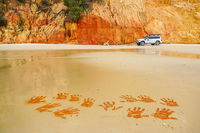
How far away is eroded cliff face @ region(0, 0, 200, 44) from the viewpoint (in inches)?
1161

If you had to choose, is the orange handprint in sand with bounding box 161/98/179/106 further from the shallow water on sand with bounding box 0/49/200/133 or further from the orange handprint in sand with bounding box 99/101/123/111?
the orange handprint in sand with bounding box 99/101/123/111

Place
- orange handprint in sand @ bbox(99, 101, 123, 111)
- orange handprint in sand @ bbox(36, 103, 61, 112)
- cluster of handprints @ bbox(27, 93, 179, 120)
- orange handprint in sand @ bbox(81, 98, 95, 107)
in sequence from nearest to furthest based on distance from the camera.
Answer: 1. cluster of handprints @ bbox(27, 93, 179, 120)
2. orange handprint in sand @ bbox(36, 103, 61, 112)
3. orange handprint in sand @ bbox(99, 101, 123, 111)
4. orange handprint in sand @ bbox(81, 98, 95, 107)

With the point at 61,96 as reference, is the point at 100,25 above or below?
above

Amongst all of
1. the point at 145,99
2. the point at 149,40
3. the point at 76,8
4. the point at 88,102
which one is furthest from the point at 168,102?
the point at 76,8

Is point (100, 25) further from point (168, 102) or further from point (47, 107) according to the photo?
point (47, 107)

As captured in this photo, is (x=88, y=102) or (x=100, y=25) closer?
(x=88, y=102)

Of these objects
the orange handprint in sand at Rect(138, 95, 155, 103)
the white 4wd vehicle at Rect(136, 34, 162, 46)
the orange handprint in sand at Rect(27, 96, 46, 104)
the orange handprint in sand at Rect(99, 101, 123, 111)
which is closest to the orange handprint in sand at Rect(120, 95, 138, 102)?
the orange handprint in sand at Rect(138, 95, 155, 103)

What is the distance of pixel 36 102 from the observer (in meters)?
3.80

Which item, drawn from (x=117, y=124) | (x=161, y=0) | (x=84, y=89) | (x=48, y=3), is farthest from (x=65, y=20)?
(x=117, y=124)

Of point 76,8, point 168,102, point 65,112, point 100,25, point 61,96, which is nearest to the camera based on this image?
point 65,112

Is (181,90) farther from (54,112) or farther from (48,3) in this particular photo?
(48,3)

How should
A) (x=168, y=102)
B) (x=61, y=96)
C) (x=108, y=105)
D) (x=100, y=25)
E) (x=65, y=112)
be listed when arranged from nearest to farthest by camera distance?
(x=65, y=112)
(x=108, y=105)
(x=168, y=102)
(x=61, y=96)
(x=100, y=25)

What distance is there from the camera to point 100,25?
3016 centimetres

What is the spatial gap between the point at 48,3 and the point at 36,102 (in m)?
32.4
